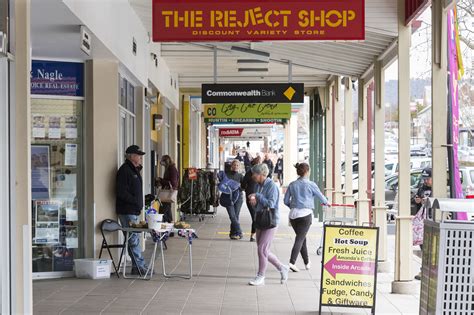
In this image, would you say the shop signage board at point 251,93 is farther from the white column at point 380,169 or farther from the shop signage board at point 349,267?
the shop signage board at point 349,267

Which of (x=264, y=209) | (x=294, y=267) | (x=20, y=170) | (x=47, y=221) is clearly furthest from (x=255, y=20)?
(x=294, y=267)

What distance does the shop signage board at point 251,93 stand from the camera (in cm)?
1545

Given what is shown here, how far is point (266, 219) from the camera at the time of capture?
10.7 metres

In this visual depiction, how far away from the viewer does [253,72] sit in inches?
791

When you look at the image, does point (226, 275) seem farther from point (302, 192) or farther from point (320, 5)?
point (320, 5)

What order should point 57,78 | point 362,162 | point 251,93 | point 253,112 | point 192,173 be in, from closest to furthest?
1. point 57,78
2. point 251,93
3. point 362,162
4. point 192,173
5. point 253,112

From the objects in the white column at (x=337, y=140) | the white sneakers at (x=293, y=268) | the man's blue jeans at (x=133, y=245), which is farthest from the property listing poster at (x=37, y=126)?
the white column at (x=337, y=140)

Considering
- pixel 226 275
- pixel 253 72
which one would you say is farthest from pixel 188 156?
pixel 226 275

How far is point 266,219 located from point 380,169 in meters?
3.01

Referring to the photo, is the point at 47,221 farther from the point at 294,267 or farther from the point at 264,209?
the point at 294,267

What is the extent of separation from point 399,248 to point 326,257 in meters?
2.07

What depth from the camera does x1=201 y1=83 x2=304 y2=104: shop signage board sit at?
15.4 metres

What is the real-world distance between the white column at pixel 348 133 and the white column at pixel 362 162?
1.67 metres

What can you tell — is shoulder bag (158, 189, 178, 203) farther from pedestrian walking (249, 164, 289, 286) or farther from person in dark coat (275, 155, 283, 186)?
person in dark coat (275, 155, 283, 186)
